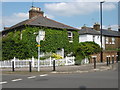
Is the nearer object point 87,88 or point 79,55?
point 87,88

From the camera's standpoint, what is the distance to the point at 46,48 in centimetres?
2150

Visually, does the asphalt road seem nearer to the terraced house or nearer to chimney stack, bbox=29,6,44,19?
the terraced house

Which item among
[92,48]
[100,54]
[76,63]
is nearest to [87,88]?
[76,63]

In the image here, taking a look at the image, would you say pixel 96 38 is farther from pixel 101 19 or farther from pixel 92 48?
pixel 92 48

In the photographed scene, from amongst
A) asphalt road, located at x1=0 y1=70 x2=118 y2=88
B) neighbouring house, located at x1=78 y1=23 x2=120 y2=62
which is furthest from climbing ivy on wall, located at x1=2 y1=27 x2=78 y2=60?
neighbouring house, located at x1=78 y1=23 x2=120 y2=62

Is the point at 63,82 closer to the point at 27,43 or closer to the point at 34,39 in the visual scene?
the point at 27,43

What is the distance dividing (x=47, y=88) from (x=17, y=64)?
10648 mm

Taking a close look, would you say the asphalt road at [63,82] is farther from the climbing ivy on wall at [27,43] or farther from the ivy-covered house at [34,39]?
the climbing ivy on wall at [27,43]

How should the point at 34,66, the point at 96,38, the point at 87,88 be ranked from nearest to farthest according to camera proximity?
the point at 87,88 → the point at 34,66 → the point at 96,38

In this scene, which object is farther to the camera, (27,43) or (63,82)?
(27,43)

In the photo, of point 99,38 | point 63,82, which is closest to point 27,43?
point 63,82

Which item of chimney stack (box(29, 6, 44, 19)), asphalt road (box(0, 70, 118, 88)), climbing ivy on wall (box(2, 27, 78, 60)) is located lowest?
asphalt road (box(0, 70, 118, 88))

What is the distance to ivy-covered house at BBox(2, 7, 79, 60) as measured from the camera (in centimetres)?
2006

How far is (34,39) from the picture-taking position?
20.8m
